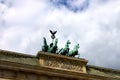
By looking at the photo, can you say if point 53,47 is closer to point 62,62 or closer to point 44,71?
point 62,62

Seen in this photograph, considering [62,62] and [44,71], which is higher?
[62,62]

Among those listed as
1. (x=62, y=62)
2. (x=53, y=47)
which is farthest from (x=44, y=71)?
(x=53, y=47)

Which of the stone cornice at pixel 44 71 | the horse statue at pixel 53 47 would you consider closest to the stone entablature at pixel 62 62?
the stone cornice at pixel 44 71

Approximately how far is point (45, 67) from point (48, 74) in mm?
608

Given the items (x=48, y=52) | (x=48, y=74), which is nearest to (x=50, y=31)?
(x=48, y=52)

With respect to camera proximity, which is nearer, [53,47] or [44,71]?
[44,71]

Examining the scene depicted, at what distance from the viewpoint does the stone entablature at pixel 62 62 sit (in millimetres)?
29281

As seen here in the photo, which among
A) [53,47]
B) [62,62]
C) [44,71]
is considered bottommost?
[44,71]

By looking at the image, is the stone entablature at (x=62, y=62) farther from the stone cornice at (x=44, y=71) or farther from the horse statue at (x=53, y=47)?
the horse statue at (x=53, y=47)

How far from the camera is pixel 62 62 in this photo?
29984 millimetres

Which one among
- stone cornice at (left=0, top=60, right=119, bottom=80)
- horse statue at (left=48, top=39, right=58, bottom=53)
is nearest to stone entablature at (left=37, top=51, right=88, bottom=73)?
stone cornice at (left=0, top=60, right=119, bottom=80)

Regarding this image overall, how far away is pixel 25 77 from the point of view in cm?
2797

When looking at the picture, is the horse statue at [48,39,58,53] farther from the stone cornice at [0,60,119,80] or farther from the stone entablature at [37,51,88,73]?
the stone cornice at [0,60,119,80]

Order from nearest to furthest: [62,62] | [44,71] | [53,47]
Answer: [44,71]
[62,62]
[53,47]
